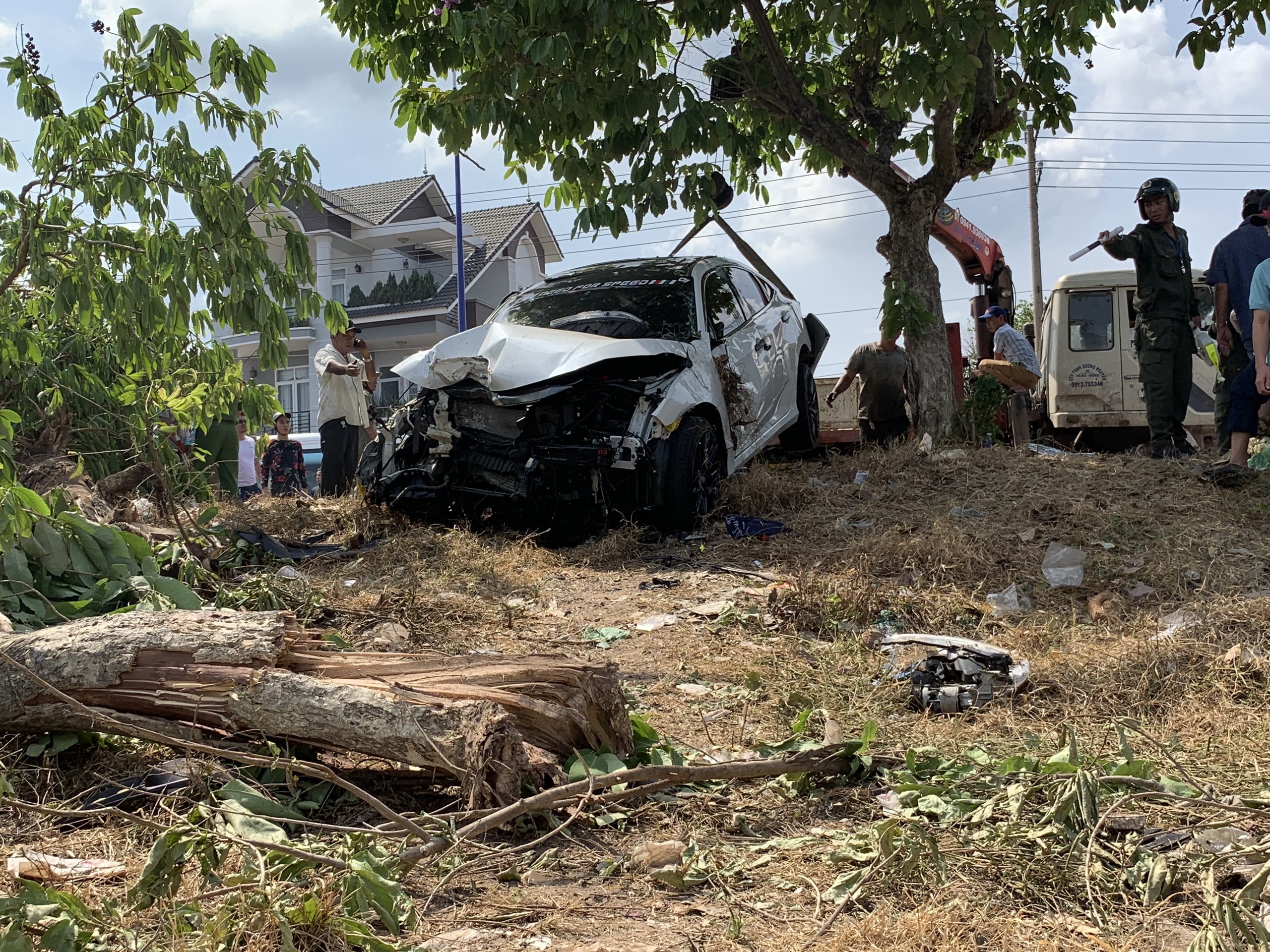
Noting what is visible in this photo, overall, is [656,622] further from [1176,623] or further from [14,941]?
[14,941]

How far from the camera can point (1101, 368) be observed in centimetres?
1280

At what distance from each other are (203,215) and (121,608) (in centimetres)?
189

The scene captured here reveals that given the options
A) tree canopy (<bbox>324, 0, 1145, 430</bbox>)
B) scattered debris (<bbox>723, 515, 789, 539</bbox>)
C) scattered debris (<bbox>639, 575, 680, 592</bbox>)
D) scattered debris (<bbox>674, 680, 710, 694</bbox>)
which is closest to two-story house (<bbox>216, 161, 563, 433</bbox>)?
tree canopy (<bbox>324, 0, 1145, 430</bbox>)

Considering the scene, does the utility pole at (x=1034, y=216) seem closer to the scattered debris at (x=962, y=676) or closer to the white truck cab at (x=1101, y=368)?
the white truck cab at (x=1101, y=368)

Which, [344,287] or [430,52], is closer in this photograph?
[430,52]

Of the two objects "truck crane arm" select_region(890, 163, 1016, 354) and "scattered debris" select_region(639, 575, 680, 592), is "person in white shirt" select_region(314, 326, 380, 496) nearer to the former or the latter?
"scattered debris" select_region(639, 575, 680, 592)

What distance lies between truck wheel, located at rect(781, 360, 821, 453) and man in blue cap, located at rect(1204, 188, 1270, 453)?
3.34m

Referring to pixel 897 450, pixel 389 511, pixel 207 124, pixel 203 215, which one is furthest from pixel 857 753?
pixel 897 450

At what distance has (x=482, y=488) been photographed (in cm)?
732

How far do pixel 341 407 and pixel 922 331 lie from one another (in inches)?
211

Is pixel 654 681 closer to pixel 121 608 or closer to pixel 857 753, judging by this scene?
pixel 857 753

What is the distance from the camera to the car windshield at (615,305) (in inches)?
314

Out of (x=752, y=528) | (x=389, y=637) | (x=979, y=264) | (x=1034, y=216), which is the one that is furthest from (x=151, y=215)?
(x=1034, y=216)

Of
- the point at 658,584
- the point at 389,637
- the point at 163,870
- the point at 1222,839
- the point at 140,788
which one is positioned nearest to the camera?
the point at 163,870
